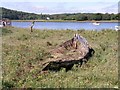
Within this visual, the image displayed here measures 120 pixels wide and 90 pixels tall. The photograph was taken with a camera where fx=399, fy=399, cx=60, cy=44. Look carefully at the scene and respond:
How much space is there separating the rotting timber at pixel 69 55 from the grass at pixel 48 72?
Answer: 16.4 inches

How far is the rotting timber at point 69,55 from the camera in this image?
69.4ft

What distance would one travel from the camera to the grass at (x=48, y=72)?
18.4 metres

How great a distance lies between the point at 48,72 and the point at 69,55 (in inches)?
116

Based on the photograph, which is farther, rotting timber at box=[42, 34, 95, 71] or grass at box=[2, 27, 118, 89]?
rotting timber at box=[42, 34, 95, 71]

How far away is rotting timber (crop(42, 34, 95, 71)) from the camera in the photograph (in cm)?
2116

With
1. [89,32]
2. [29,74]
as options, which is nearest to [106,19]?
[89,32]

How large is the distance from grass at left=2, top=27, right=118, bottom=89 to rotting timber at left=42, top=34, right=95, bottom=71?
1.37 feet

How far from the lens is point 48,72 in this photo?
2039 cm

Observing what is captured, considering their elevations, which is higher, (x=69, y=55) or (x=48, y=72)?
(x=69, y=55)

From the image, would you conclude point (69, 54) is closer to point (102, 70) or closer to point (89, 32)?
point (102, 70)

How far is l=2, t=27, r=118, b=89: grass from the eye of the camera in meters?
18.4

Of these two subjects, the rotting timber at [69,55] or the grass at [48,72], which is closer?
the grass at [48,72]

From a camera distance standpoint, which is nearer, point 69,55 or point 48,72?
point 48,72

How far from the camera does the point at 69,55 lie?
2300cm
